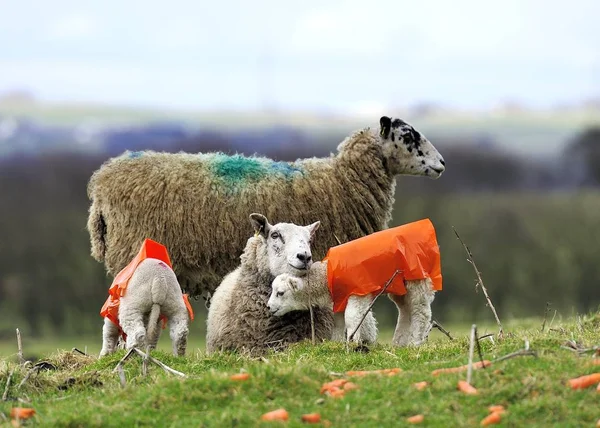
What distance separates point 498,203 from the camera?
178ft

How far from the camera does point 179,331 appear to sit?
9891 millimetres

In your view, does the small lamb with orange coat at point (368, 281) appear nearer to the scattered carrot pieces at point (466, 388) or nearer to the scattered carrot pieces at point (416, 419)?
the scattered carrot pieces at point (466, 388)

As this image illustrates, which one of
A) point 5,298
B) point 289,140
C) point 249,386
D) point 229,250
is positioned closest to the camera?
point 249,386

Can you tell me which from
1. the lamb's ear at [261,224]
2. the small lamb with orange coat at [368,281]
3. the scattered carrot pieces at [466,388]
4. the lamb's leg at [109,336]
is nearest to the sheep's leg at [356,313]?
the small lamb with orange coat at [368,281]

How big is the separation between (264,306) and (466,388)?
12.0 ft

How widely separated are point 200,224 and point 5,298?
38.4 m

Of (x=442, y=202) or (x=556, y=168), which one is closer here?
(x=442, y=202)

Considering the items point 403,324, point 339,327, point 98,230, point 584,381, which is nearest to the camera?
point 584,381

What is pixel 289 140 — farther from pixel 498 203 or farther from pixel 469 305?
pixel 469 305

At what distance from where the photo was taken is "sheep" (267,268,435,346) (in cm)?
984

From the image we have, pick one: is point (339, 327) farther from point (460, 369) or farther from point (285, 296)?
point (460, 369)

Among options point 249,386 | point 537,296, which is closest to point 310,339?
point 249,386

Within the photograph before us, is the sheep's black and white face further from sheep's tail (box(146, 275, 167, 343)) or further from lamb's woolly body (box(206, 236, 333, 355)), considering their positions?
sheep's tail (box(146, 275, 167, 343))

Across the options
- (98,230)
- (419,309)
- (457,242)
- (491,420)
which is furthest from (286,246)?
(457,242)
